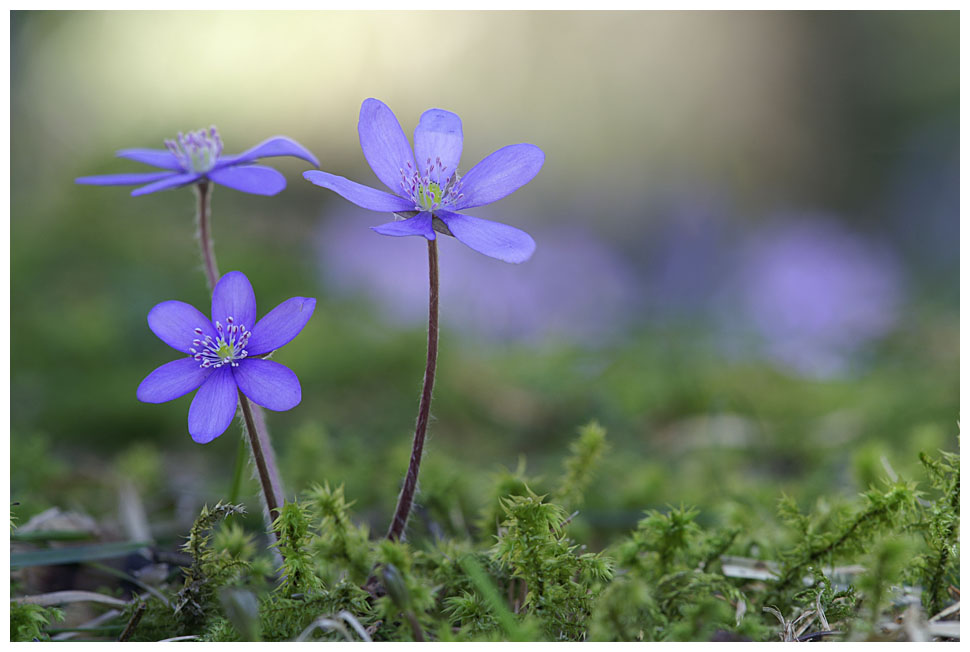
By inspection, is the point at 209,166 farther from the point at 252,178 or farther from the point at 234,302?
the point at 234,302

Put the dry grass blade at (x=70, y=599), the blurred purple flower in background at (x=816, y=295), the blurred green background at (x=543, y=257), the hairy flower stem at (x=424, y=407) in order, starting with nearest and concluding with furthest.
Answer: the hairy flower stem at (x=424, y=407) → the dry grass blade at (x=70, y=599) → the blurred green background at (x=543, y=257) → the blurred purple flower in background at (x=816, y=295)

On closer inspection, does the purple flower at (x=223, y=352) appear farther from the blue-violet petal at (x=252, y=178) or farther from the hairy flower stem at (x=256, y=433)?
the blue-violet petal at (x=252, y=178)

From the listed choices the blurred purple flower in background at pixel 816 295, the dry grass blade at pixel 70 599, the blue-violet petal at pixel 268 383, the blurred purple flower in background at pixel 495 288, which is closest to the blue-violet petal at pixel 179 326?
the blue-violet petal at pixel 268 383

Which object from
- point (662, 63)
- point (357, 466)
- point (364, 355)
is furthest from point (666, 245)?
point (357, 466)

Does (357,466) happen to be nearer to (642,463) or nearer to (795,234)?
(642,463)

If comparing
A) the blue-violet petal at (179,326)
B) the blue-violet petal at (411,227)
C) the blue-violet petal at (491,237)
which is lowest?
the blue-violet petal at (179,326)

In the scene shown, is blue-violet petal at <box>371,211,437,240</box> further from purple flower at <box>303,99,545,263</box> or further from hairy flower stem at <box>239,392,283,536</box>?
hairy flower stem at <box>239,392,283,536</box>

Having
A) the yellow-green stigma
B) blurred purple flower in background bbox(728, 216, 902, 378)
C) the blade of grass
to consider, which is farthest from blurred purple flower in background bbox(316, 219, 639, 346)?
the yellow-green stigma

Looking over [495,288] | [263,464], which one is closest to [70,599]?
[263,464]
